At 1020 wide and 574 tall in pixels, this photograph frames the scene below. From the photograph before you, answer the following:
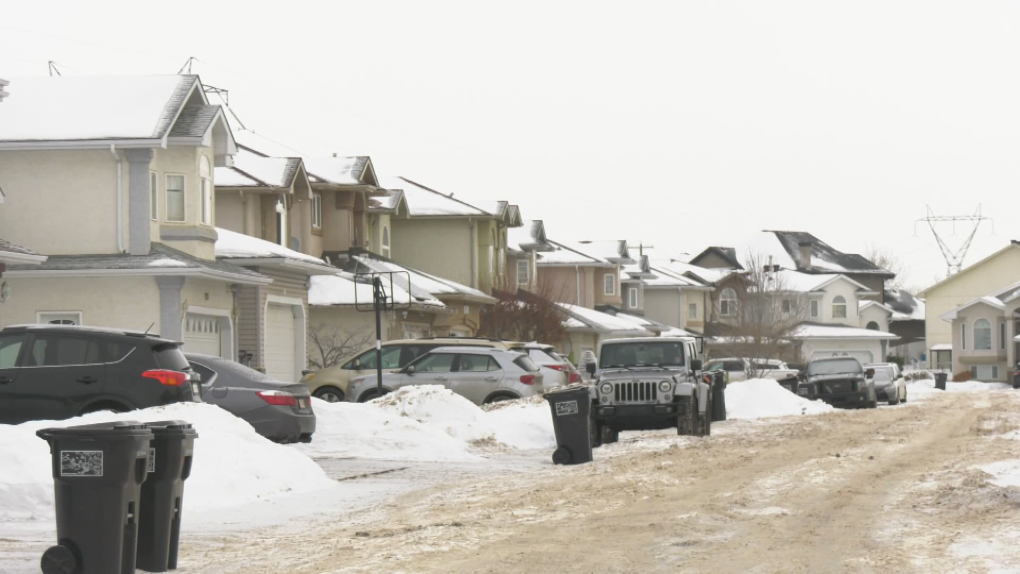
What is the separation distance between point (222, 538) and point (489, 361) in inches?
716

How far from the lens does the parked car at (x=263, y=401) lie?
794 inches

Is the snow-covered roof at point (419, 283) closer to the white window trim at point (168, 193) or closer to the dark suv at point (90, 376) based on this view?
the white window trim at point (168, 193)

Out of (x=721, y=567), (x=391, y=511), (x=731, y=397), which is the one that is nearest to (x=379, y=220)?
(x=731, y=397)

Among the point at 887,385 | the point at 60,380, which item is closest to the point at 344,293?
the point at 887,385

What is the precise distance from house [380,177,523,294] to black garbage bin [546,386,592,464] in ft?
107

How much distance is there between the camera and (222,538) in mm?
11828

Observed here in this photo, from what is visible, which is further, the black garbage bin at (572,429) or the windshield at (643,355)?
the windshield at (643,355)

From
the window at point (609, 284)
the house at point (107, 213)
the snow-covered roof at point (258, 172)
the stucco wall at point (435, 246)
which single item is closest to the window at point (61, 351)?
the house at point (107, 213)

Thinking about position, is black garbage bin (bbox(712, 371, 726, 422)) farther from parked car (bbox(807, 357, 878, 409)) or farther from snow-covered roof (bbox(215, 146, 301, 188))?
snow-covered roof (bbox(215, 146, 301, 188))

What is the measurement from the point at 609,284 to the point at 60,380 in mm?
58342

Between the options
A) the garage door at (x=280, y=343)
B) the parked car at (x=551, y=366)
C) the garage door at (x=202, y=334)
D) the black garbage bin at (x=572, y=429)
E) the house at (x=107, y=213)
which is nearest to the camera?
the black garbage bin at (x=572, y=429)

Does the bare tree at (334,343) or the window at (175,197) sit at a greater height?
the window at (175,197)

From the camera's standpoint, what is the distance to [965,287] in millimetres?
97250

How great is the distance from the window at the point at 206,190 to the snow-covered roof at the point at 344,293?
831cm
